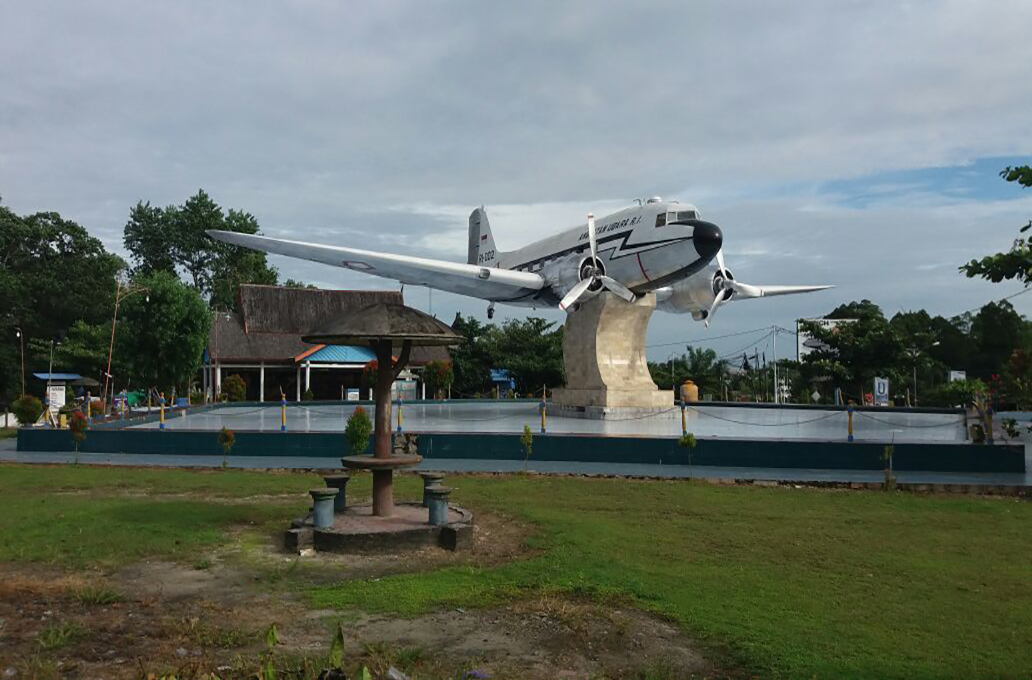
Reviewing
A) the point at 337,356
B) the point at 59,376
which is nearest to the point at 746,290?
the point at 337,356

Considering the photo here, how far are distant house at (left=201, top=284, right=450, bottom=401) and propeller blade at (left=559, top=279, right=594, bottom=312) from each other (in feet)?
68.1

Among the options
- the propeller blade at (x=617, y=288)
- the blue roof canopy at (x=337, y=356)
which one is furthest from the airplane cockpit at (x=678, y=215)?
the blue roof canopy at (x=337, y=356)

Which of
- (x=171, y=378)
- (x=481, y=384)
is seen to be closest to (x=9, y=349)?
(x=171, y=378)

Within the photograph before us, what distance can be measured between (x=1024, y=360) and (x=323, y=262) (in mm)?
24617

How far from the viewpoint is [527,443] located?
18.3m

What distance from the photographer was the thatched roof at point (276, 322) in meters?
48.2

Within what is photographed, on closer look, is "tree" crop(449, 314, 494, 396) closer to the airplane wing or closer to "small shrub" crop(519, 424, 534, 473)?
the airplane wing

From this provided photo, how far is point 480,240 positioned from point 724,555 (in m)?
37.8

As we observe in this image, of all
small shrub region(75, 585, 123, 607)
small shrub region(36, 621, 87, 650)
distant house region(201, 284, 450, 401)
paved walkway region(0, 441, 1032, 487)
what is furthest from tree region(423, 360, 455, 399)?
small shrub region(36, 621, 87, 650)

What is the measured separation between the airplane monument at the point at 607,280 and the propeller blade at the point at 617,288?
0.04 meters

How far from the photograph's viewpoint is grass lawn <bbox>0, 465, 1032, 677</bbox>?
21.2ft

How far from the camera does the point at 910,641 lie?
6418 millimetres

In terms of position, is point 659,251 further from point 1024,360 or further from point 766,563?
point 766,563

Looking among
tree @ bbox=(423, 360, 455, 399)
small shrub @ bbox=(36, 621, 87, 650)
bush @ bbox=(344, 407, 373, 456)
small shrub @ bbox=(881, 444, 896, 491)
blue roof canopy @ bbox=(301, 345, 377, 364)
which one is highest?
blue roof canopy @ bbox=(301, 345, 377, 364)
